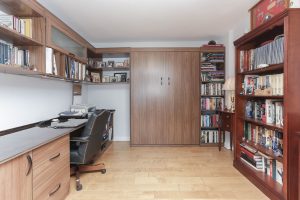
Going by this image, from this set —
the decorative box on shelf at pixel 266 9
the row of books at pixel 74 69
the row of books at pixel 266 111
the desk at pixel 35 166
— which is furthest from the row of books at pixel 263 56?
the row of books at pixel 74 69

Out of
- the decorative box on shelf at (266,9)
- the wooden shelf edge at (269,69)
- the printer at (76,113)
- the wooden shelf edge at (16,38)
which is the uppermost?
the decorative box on shelf at (266,9)

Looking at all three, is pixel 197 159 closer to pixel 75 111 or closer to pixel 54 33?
pixel 75 111

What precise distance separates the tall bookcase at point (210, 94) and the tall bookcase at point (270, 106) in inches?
44.0

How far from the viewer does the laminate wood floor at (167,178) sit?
2.16 metres

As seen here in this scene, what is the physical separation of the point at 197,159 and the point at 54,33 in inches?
111

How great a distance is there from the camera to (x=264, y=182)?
218 cm

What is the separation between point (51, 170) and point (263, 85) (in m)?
2.46

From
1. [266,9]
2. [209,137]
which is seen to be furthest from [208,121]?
[266,9]

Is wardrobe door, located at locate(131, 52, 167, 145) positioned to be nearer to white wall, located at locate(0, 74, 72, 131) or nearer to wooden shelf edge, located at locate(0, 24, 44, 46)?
white wall, located at locate(0, 74, 72, 131)

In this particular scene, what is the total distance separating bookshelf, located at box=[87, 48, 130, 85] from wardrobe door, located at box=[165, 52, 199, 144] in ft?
3.07

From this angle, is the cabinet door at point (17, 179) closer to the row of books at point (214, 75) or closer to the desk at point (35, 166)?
the desk at point (35, 166)

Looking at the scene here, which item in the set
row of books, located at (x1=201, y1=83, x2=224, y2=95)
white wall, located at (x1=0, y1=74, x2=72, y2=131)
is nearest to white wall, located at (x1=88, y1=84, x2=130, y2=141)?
white wall, located at (x1=0, y1=74, x2=72, y2=131)

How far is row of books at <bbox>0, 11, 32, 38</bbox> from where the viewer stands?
171 cm

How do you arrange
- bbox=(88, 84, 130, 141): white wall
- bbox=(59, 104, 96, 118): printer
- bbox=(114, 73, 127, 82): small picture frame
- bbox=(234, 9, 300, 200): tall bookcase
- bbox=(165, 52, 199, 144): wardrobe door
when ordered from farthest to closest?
bbox=(88, 84, 130, 141): white wall → bbox=(114, 73, 127, 82): small picture frame → bbox=(165, 52, 199, 144): wardrobe door → bbox=(59, 104, 96, 118): printer → bbox=(234, 9, 300, 200): tall bookcase
